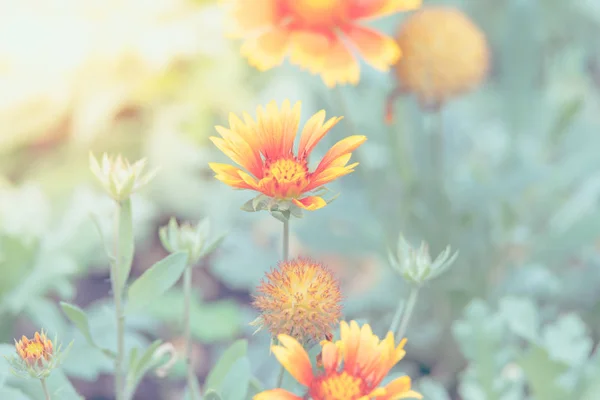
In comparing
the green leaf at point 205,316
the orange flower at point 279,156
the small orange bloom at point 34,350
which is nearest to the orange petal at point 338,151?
the orange flower at point 279,156

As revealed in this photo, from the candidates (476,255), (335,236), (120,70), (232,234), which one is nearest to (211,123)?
(120,70)

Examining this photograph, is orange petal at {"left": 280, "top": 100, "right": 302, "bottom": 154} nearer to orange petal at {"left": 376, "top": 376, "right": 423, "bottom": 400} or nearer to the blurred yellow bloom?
orange petal at {"left": 376, "top": 376, "right": 423, "bottom": 400}

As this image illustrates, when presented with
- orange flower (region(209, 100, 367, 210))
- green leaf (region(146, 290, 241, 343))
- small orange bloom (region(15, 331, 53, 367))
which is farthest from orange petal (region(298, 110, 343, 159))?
green leaf (region(146, 290, 241, 343))

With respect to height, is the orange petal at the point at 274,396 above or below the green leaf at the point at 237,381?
above

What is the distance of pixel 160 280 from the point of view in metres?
0.63

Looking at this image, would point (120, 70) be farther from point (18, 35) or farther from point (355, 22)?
point (355, 22)

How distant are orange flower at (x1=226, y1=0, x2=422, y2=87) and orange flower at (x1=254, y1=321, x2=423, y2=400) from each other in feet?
1.24

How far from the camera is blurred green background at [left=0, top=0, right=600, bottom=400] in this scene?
1.10 m

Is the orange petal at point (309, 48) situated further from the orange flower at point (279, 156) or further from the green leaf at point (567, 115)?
the green leaf at point (567, 115)

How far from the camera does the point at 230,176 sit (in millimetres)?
558

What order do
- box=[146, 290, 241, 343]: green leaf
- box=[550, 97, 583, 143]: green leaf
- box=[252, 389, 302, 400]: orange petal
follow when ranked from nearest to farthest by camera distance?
box=[252, 389, 302, 400]: orange petal < box=[550, 97, 583, 143]: green leaf < box=[146, 290, 241, 343]: green leaf

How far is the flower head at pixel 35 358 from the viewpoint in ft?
1.74

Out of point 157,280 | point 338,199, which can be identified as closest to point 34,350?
point 157,280

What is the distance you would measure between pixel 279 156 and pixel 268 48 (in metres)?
0.32
